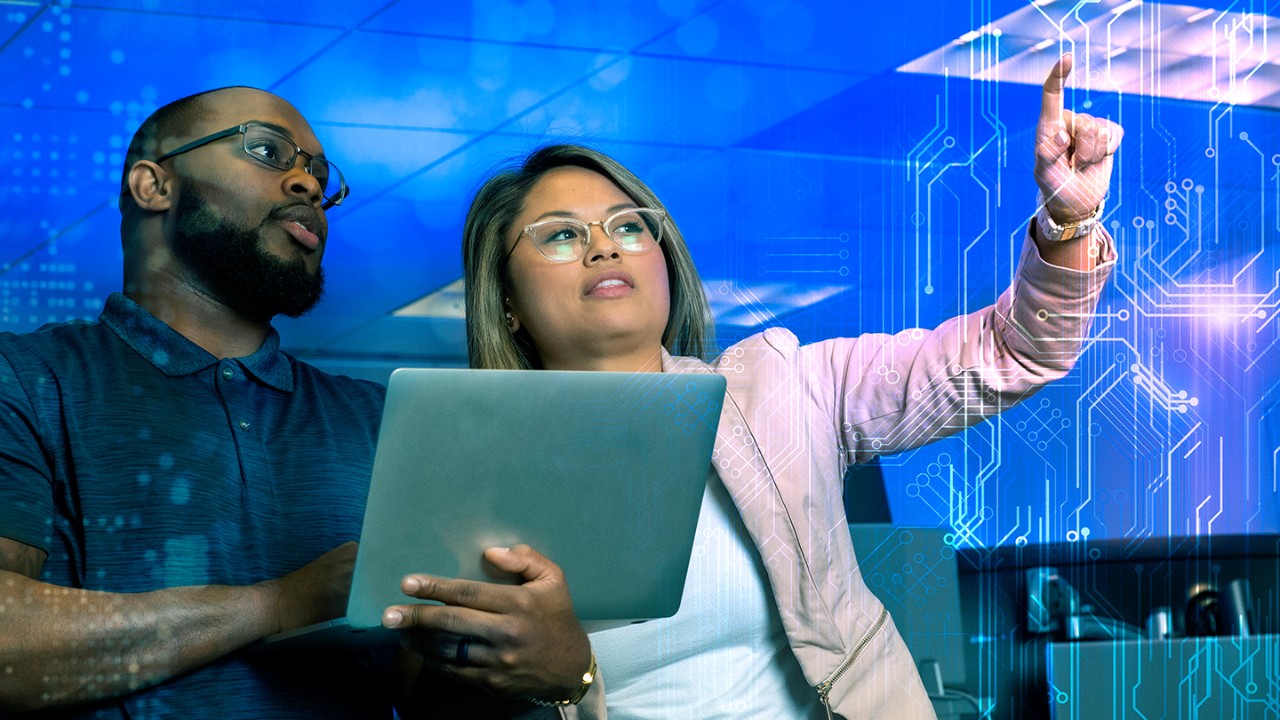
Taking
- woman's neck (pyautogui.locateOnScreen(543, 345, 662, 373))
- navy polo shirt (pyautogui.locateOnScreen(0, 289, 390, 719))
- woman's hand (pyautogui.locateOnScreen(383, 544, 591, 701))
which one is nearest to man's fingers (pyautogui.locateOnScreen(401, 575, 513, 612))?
woman's hand (pyautogui.locateOnScreen(383, 544, 591, 701))

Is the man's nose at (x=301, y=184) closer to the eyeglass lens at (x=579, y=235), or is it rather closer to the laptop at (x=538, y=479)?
the eyeglass lens at (x=579, y=235)

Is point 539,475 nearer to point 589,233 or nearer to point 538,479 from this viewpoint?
point 538,479

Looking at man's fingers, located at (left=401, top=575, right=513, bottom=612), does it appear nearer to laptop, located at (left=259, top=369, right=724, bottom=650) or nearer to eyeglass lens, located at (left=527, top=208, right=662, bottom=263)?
laptop, located at (left=259, top=369, right=724, bottom=650)

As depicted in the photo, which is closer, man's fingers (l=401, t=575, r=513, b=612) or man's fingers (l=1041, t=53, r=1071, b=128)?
man's fingers (l=401, t=575, r=513, b=612)

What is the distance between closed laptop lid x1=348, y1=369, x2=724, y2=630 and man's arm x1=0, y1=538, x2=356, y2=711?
147mm

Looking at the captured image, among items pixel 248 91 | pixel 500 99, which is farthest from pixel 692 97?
pixel 248 91

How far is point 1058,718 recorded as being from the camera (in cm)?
130

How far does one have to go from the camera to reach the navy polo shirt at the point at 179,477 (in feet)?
2.91

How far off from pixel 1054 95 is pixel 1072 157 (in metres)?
0.05

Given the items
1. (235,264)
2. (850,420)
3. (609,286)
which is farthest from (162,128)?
(850,420)

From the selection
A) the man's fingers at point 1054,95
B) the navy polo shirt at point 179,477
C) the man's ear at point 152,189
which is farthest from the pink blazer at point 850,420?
the man's ear at point 152,189

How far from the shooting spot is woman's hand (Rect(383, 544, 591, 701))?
29.4 inches

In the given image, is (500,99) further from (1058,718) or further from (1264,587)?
(1264,587)

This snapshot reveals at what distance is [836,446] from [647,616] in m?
0.32
